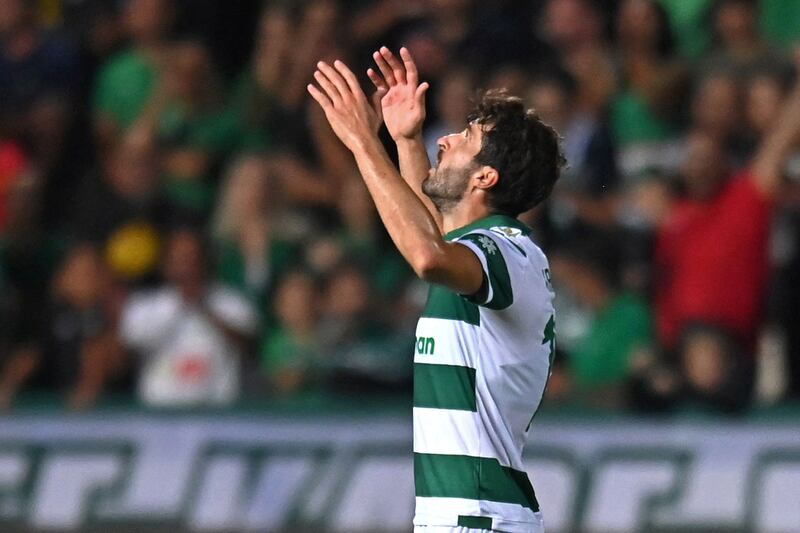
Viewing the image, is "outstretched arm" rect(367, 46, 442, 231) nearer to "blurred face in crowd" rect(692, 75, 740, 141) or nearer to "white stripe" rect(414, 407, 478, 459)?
"white stripe" rect(414, 407, 478, 459)

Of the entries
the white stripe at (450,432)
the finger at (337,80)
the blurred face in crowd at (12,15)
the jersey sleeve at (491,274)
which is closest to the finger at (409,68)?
the finger at (337,80)

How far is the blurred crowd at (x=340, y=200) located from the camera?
8531 millimetres

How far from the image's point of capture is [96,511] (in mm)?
9664

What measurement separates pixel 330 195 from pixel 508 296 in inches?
211

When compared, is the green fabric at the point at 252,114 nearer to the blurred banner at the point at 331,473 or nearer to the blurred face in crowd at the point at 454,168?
the blurred banner at the point at 331,473

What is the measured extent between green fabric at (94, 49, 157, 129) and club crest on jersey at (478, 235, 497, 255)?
665cm

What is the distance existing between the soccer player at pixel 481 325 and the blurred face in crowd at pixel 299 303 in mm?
4489

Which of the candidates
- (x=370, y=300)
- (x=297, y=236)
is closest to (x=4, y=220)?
(x=297, y=236)

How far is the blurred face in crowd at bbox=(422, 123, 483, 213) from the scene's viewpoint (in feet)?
16.2

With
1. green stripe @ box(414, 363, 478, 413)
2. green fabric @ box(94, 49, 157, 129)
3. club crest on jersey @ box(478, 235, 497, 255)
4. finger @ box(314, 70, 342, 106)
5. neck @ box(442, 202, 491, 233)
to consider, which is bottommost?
green stripe @ box(414, 363, 478, 413)

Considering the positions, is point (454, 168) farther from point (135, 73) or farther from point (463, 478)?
point (135, 73)

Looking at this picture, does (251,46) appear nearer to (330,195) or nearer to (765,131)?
(330,195)

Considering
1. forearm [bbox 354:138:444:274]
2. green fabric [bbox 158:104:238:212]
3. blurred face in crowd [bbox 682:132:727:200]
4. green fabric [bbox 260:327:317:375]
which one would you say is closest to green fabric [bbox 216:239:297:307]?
green fabric [bbox 260:327:317:375]

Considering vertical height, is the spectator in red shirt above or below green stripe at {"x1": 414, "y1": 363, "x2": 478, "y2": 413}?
above
